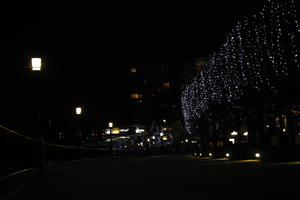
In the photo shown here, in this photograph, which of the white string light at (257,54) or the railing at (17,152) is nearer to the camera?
the railing at (17,152)

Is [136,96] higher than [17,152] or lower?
higher

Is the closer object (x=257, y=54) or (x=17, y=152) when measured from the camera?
(x=17, y=152)

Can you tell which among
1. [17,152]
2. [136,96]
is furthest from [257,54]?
[136,96]

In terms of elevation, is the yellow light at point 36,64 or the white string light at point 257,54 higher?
the white string light at point 257,54

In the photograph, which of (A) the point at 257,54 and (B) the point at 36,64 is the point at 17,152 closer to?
(B) the point at 36,64

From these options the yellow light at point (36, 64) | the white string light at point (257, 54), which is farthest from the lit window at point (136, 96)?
the yellow light at point (36, 64)

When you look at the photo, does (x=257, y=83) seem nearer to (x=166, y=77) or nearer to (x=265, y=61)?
(x=265, y=61)

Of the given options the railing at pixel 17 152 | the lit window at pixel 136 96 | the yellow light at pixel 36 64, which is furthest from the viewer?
the lit window at pixel 136 96

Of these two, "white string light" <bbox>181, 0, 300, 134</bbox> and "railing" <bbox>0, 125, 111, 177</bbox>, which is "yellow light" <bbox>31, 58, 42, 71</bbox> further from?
"white string light" <bbox>181, 0, 300, 134</bbox>

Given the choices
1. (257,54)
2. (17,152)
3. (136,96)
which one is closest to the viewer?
(17,152)

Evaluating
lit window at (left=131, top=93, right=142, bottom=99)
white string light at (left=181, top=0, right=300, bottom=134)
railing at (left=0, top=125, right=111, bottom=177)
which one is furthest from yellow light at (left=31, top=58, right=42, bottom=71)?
lit window at (left=131, top=93, right=142, bottom=99)

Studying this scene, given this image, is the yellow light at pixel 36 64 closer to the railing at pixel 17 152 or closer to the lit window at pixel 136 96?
the railing at pixel 17 152

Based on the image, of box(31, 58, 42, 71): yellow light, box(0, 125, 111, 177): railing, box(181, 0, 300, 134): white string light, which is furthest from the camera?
box(181, 0, 300, 134): white string light

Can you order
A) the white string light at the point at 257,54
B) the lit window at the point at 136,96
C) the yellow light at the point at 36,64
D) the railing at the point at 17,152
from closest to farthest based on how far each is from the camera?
the railing at the point at 17,152, the yellow light at the point at 36,64, the white string light at the point at 257,54, the lit window at the point at 136,96
